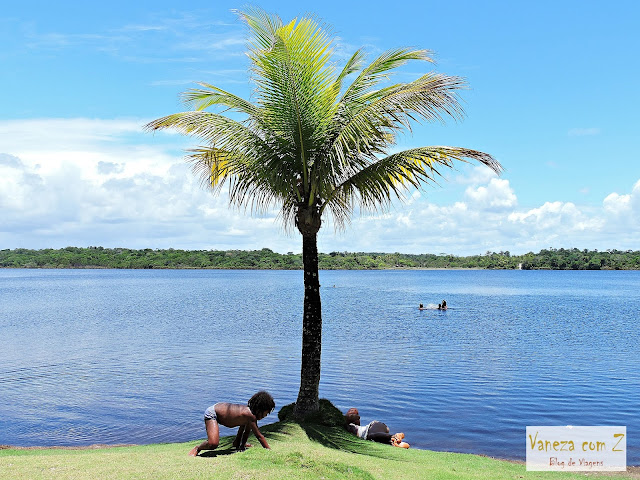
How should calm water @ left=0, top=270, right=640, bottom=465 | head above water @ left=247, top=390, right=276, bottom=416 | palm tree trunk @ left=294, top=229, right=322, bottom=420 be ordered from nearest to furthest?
head above water @ left=247, top=390, right=276, bottom=416, palm tree trunk @ left=294, top=229, right=322, bottom=420, calm water @ left=0, top=270, right=640, bottom=465

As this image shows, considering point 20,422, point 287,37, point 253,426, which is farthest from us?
point 20,422

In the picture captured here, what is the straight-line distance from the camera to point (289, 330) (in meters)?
38.6

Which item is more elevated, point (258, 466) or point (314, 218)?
point (314, 218)

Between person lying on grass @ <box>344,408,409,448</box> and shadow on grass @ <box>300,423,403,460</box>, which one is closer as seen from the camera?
shadow on grass @ <box>300,423,403,460</box>

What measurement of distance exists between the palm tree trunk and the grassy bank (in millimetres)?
783

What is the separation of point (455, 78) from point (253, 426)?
7.43 meters

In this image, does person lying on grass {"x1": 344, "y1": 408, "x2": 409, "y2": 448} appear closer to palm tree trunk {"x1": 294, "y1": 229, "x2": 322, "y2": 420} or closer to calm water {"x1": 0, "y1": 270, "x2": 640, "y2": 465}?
palm tree trunk {"x1": 294, "y1": 229, "x2": 322, "y2": 420}

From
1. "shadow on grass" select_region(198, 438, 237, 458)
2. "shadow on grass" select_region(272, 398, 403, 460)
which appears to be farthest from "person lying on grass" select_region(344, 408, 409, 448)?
"shadow on grass" select_region(198, 438, 237, 458)

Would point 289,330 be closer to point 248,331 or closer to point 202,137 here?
point 248,331

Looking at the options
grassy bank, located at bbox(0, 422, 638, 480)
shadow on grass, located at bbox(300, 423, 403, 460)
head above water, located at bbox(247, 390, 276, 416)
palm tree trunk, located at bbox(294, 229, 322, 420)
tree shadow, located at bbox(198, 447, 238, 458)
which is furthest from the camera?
palm tree trunk, located at bbox(294, 229, 322, 420)

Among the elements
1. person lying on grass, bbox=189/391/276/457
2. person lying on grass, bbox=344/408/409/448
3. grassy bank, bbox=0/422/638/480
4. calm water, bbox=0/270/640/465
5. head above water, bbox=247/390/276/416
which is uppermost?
head above water, bbox=247/390/276/416

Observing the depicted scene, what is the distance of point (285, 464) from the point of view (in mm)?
8344

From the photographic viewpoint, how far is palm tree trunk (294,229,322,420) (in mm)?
11930


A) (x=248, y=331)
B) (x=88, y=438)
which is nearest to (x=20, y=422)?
(x=88, y=438)
